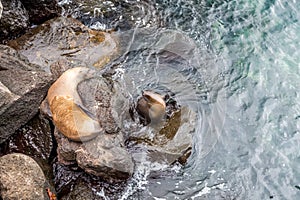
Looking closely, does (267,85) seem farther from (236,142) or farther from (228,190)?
(228,190)

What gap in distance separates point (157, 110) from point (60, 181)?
1.56 m

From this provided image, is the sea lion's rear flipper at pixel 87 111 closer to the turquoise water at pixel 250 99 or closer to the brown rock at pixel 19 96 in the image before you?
the brown rock at pixel 19 96

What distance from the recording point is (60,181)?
16.9ft

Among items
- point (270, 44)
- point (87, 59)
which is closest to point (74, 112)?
point (87, 59)

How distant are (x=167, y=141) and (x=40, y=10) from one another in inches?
131

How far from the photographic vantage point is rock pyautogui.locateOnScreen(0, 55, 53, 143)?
5285 millimetres

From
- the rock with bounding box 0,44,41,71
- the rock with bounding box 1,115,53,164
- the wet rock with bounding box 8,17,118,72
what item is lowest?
the rock with bounding box 1,115,53,164

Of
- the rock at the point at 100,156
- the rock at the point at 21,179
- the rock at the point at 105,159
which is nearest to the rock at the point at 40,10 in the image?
the rock at the point at 100,156

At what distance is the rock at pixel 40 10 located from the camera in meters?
7.10

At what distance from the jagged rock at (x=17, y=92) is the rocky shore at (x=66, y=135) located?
0.01 m

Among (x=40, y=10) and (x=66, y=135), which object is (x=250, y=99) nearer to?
(x=66, y=135)

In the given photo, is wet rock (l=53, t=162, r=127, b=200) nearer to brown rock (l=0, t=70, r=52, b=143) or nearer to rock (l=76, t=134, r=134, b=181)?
rock (l=76, t=134, r=134, b=181)

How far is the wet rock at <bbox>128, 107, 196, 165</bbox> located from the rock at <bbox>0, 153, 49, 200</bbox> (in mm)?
1286

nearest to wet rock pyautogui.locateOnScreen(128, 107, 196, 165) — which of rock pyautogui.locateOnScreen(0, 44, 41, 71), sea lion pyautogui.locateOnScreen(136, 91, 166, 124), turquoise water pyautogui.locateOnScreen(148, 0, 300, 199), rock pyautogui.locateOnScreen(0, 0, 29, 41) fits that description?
sea lion pyautogui.locateOnScreen(136, 91, 166, 124)
